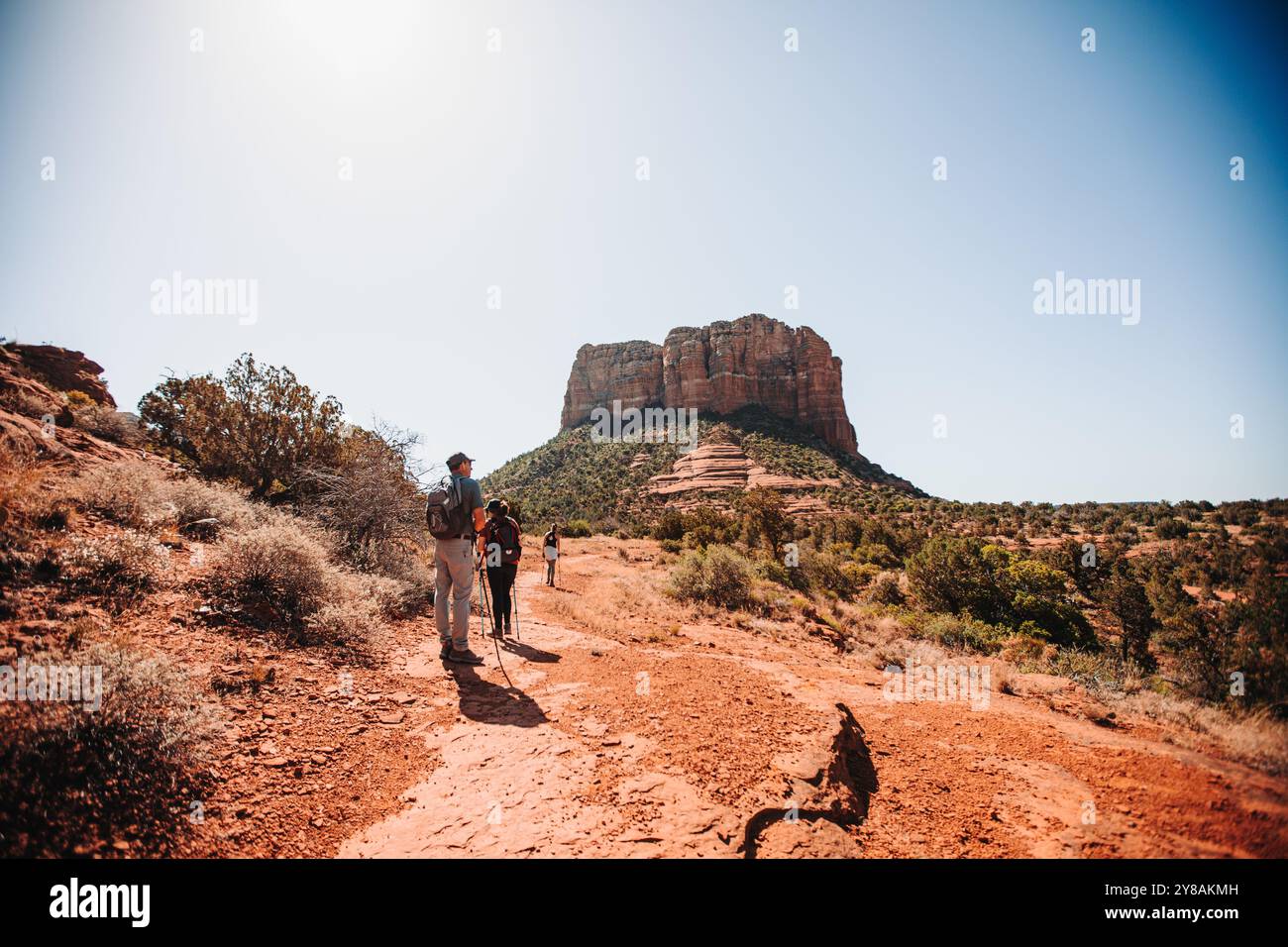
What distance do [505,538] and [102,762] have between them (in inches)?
195

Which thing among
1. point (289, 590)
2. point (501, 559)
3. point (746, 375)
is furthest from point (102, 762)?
point (746, 375)

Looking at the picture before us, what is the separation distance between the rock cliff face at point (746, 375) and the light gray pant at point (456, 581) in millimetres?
70897

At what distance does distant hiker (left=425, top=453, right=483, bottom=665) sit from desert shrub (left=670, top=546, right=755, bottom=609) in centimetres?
725

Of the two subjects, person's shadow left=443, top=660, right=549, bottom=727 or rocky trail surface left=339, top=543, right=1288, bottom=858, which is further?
person's shadow left=443, top=660, right=549, bottom=727

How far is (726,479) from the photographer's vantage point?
172ft

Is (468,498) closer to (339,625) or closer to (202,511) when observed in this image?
(339,625)

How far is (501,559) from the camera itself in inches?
287

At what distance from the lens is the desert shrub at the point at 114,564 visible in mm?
4559

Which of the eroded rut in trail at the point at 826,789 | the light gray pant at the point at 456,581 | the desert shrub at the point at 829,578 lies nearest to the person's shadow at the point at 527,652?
the light gray pant at the point at 456,581

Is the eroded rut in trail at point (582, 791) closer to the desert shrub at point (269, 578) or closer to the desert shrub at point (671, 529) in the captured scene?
the desert shrub at point (269, 578)

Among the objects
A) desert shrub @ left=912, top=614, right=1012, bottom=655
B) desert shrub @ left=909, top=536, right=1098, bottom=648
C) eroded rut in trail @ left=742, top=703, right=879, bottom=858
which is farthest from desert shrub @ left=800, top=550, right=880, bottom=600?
eroded rut in trail @ left=742, top=703, right=879, bottom=858

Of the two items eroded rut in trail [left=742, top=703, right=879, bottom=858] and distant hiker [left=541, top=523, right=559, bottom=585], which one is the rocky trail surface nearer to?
eroded rut in trail [left=742, top=703, right=879, bottom=858]

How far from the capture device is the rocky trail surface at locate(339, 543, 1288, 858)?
261 cm
